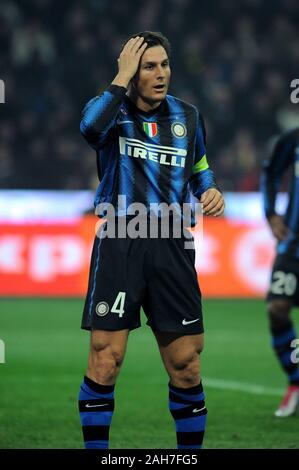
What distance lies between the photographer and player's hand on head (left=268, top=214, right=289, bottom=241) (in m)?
7.26

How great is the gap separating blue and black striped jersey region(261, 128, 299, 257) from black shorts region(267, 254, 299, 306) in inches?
3.1

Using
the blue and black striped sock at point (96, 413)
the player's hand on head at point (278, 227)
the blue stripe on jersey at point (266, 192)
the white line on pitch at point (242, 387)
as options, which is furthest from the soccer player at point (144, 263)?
the white line on pitch at point (242, 387)

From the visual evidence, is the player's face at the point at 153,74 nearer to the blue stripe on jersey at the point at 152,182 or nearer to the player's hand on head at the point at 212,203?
the blue stripe on jersey at the point at 152,182

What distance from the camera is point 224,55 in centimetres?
1853

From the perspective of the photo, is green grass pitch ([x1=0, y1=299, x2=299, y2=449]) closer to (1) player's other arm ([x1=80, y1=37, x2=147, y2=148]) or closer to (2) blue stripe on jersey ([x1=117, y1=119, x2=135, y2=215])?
(2) blue stripe on jersey ([x1=117, y1=119, x2=135, y2=215])

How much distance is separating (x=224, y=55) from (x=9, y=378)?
37.2ft

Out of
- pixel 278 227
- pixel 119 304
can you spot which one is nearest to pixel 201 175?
pixel 119 304

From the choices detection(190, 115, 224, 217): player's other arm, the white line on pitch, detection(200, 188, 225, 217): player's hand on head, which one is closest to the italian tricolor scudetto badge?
detection(190, 115, 224, 217): player's other arm

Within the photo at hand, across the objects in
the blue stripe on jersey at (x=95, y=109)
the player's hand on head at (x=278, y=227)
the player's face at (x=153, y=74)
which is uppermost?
the player's face at (x=153, y=74)

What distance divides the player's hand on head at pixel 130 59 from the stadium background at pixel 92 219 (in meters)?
2.08

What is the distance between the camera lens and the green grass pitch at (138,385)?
606 cm

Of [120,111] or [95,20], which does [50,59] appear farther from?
[120,111]

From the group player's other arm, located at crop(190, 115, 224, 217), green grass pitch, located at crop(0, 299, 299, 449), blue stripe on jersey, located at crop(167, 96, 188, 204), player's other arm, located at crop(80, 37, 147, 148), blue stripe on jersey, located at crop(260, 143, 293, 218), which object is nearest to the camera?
player's other arm, located at crop(80, 37, 147, 148)

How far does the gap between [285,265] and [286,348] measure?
0.54m
